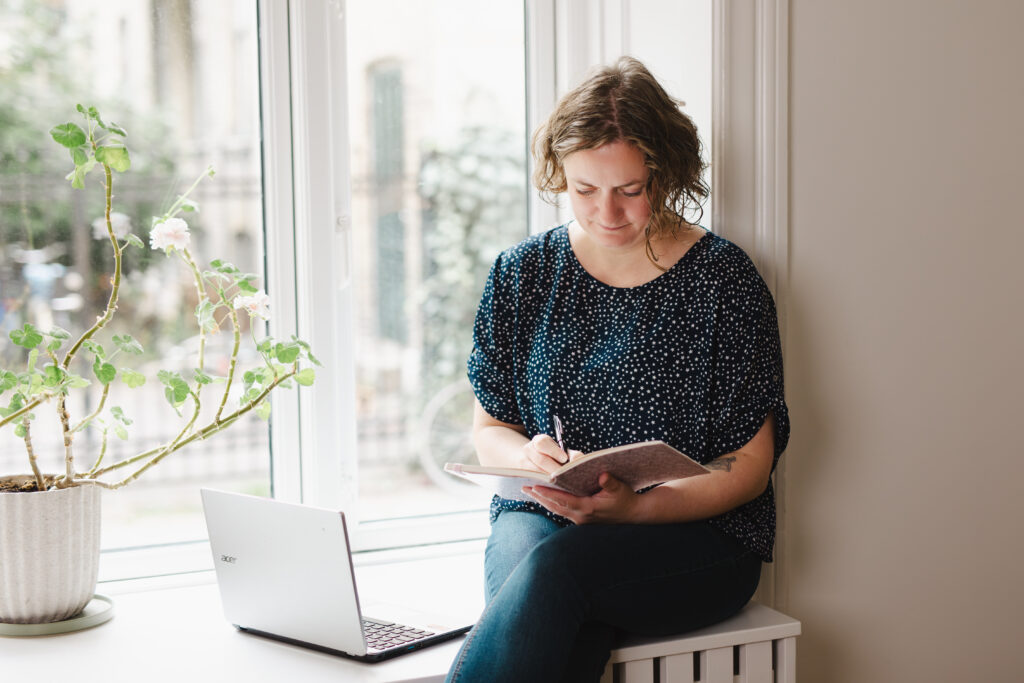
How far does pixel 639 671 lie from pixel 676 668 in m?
0.06

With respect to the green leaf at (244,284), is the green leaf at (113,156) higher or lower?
higher

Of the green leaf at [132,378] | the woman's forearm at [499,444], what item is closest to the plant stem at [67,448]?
the green leaf at [132,378]

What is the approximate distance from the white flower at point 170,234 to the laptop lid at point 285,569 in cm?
38

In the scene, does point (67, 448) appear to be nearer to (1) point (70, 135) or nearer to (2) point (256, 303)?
(2) point (256, 303)

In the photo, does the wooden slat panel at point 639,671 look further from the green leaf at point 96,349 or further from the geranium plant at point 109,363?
the green leaf at point 96,349

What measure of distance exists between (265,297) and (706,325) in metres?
0.69

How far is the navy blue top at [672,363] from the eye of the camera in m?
1.47

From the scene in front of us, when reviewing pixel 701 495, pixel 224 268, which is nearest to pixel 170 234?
pixel 224 268

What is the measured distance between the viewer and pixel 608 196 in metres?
1.45

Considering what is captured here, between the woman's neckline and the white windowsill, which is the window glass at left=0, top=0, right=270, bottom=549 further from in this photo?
the woman's neckline

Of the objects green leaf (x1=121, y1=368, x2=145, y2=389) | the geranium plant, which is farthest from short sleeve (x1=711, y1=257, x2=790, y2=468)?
green leaf (x1=121, y1=368, x2=145, y2=389)

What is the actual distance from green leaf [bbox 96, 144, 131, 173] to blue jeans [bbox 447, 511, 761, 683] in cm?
78

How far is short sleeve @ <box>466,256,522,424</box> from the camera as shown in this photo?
1.62 meters

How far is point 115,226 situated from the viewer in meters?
1.74
